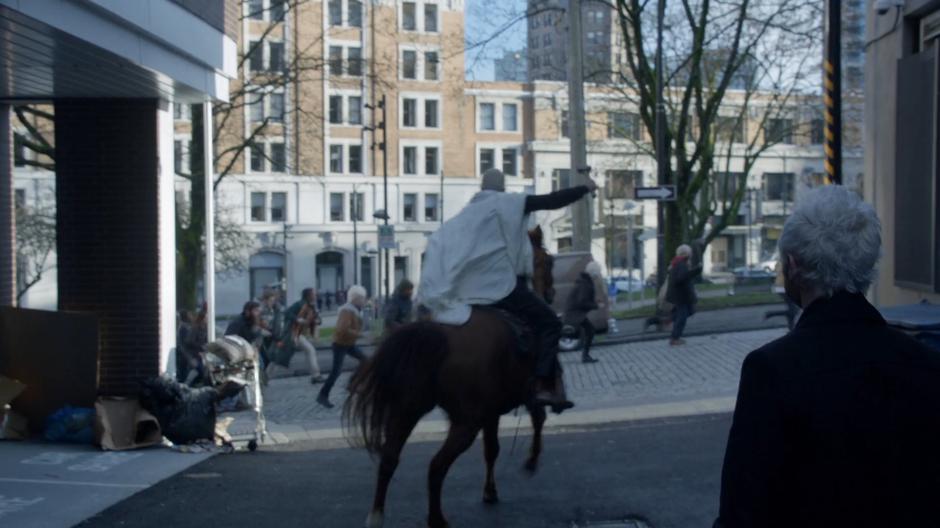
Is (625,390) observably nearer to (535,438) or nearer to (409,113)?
(535,438)

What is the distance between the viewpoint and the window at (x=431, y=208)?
72500mm

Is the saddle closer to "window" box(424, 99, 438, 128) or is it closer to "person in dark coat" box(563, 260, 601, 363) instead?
"person in dark coat" box(563, 260, 601, 363)

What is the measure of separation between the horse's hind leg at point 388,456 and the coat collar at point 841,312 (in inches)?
181

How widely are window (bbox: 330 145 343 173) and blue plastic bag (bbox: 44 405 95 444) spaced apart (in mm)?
59790

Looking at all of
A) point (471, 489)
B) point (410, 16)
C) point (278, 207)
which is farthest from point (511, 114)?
point (471, 489)

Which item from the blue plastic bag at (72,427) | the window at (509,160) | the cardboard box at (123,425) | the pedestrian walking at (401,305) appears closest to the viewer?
the cardboard box at (123,425)

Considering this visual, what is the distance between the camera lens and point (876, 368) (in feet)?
8.70

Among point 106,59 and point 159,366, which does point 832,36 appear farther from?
point 159,366

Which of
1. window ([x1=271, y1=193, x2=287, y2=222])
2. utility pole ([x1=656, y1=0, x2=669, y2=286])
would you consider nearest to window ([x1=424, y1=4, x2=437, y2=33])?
window ([x1=271, y1=193, x2=287, y2=222])

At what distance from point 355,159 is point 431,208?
5580 mm

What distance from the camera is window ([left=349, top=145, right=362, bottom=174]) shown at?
233 feet

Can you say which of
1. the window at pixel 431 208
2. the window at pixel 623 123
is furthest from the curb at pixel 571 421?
the window at pixel 431 208

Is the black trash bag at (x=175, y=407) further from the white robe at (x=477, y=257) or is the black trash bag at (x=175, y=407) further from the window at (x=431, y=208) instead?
the window at (x=431, y=208)

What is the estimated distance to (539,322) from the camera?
7.81m
